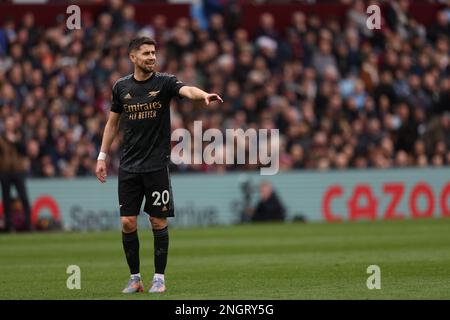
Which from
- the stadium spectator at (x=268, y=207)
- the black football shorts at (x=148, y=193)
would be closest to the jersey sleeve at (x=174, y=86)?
the black football shorts at (x=148, y=193)

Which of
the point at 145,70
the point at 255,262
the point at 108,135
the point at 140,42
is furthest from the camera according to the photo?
the point at 255,262

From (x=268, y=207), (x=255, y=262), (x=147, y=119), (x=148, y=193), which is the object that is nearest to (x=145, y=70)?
(x=147, y=119)

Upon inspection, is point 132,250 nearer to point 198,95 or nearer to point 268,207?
point 198,95

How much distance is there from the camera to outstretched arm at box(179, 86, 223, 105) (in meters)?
10.5

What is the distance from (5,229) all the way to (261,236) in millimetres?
6038

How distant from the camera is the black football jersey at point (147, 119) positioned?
11.4m

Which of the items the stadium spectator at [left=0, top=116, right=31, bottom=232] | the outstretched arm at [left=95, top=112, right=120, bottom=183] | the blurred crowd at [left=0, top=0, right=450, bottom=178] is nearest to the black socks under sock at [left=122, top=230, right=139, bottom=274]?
the outstretched arm at [left=95, top=112, right=120, bottom=183]

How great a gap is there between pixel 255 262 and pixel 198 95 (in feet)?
16.4

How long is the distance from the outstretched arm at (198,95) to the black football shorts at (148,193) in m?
0.93

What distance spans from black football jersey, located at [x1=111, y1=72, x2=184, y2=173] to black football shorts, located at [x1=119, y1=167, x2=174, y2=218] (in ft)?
0.25

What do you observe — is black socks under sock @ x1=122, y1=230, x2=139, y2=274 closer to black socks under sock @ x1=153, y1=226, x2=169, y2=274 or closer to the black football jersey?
black socks under sock @ x1=153, y1=226, x2=169, y2=274

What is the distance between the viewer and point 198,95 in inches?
421

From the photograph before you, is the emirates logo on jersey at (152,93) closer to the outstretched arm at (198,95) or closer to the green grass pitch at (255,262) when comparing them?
the outstretched arm at (198,95)
